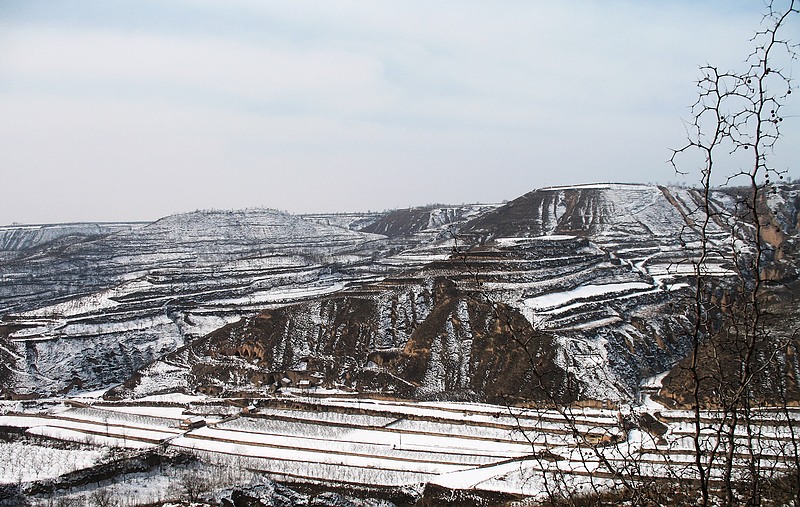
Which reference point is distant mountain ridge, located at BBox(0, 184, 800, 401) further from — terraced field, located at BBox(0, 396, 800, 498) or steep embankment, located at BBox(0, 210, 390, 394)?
terraced field, located at BBox(0, 396, 800, 498)

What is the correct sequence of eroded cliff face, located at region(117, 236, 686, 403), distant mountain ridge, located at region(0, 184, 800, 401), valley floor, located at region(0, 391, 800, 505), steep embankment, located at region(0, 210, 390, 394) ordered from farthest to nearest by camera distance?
1. steep embankment, located at region(0, 210, 390, 394)
2. distant mountain ridge, located at region(0, 184, 800, 401)
3. eroded cliff face, located at region(117, 236, 686, 403)
4. valley floor, located at region(0, 391, 800, 505)

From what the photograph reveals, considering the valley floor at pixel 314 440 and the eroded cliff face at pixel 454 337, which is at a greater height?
the eroded cliff face at pixel 454 337

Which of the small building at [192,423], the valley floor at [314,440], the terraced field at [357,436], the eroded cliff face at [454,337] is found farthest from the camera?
the eroded cliff face at [454,337]

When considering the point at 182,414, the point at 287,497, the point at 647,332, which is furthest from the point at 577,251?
the point at 287,497

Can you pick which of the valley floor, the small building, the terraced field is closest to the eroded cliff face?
the valley floor

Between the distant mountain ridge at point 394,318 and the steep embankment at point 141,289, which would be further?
the steep embankment at point 141,289

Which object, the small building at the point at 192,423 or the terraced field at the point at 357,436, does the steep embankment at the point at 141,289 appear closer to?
the terraced field at the point at 357,436

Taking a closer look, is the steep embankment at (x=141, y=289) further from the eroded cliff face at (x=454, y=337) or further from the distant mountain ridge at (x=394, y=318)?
the eroded cliff face at (x=454, y=337)

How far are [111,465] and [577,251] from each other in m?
43.2

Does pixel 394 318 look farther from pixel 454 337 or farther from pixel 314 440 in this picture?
pixel 314 440

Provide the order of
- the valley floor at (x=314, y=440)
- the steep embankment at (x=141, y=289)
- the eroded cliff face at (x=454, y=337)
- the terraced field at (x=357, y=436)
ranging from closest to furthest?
the valley floor at (x=314, y=440)
the terraced field at (x=357, y=436)
the eroded cliff face at (x=454, y=337)
the steep embankment at (x=141, y=289)

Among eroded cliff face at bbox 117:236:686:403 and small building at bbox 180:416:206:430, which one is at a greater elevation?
eroded cliff face at bbox 117:236:686:403

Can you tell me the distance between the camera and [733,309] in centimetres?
400

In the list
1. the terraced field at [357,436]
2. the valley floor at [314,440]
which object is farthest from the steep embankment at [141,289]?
the terraced field at [357,436]
